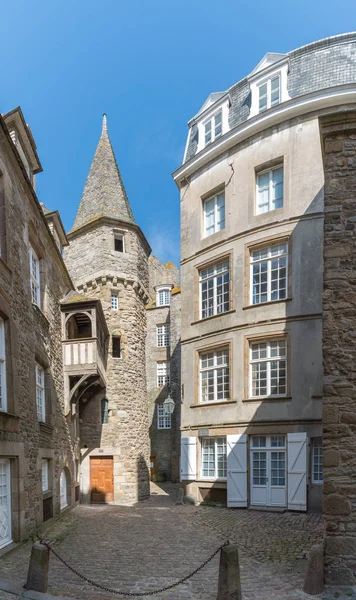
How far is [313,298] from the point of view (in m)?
12.6

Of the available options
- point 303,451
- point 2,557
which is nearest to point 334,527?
point 2,557

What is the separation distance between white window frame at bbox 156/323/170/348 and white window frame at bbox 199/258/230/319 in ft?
49.9

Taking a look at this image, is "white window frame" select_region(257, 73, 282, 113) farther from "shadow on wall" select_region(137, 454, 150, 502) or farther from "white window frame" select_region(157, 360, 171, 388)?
"white window frame" select_region(157, 360, 171, 388)

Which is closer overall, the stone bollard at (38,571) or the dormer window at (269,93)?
the stone bollard at (38,571)

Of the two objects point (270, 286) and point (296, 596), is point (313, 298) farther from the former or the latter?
point (296, 596)

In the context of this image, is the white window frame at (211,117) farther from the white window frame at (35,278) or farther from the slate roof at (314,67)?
Result: the white window frame at (35,278)

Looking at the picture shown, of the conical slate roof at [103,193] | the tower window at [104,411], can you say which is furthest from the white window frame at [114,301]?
the tower window at [104,411]

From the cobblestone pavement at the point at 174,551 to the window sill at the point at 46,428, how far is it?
222 cm

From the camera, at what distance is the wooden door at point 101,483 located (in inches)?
701

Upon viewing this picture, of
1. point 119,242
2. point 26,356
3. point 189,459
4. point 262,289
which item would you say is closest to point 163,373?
point 119,242

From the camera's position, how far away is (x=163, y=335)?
1204 inches

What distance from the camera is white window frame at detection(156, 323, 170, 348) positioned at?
1196 inches

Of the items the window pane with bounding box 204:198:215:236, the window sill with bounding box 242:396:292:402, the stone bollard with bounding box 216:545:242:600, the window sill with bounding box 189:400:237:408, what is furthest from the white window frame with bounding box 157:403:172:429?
the stone bollard with bounding box 216:545:242:600

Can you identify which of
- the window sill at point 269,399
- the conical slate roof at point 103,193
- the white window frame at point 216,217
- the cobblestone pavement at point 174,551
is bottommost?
the cobblestone pavement at point 174,551
